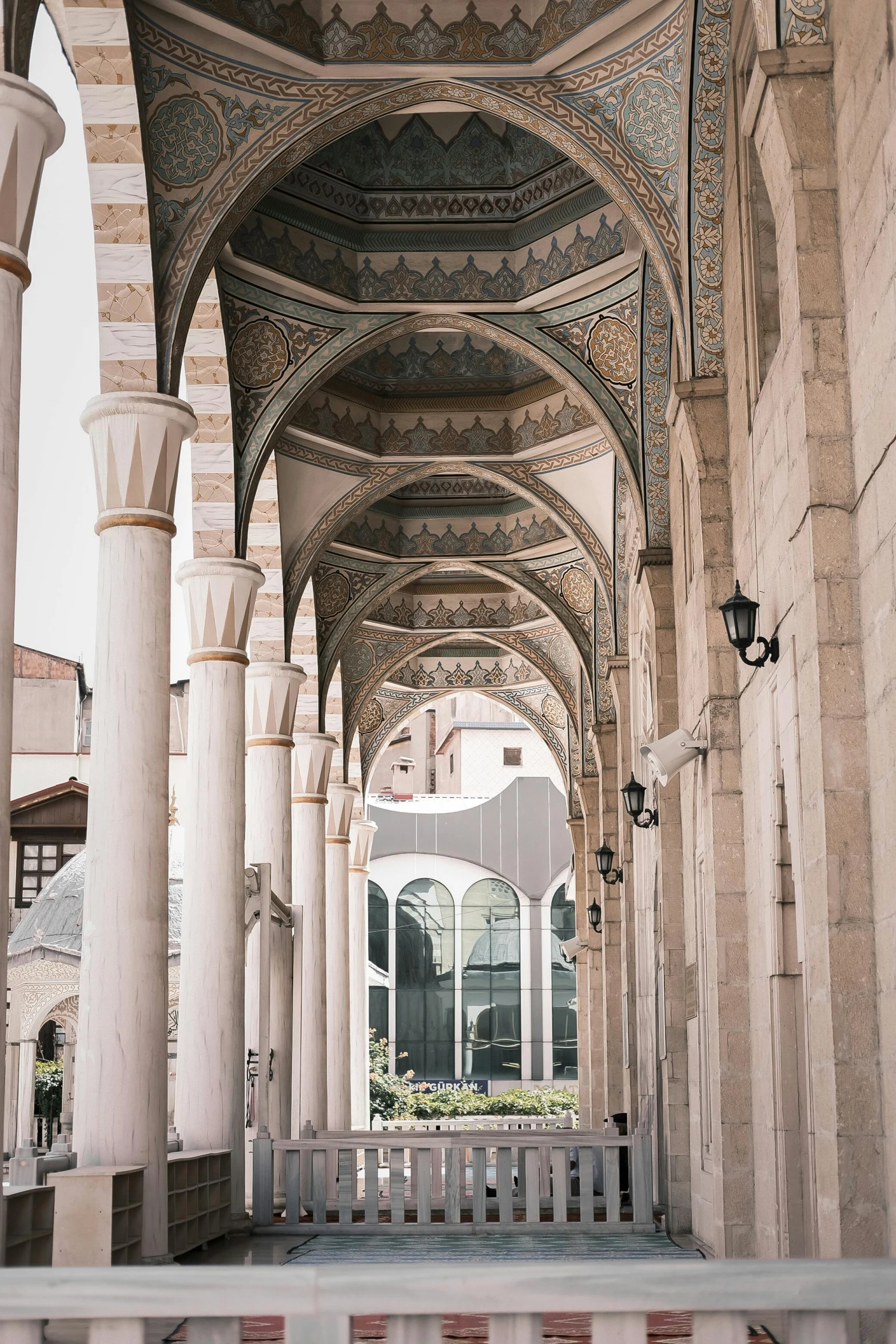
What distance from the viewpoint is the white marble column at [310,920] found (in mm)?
16078

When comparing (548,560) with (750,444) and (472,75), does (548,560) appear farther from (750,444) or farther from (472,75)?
(750,444)

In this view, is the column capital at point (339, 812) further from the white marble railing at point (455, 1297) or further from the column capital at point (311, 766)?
the white marble railing at point (455, 1297)

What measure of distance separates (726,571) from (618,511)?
24.2 ft

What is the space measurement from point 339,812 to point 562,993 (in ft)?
55.4

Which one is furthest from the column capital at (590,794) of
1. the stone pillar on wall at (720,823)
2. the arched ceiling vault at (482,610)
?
the stone pillar on wall at (720,823)

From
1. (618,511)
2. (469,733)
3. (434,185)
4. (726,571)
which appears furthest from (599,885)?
(469,733)

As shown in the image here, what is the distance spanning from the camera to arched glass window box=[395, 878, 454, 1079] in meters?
35.6

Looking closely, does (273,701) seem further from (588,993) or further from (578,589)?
(588,993)

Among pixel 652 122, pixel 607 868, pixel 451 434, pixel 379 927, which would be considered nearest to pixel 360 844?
pixel 607 868

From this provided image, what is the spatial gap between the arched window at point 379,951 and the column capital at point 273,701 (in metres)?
21.9

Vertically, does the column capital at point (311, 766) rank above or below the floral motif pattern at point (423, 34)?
below

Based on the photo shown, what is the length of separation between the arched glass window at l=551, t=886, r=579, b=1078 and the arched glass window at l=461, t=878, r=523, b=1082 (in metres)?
0.87

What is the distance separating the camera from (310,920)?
16562 millimetres

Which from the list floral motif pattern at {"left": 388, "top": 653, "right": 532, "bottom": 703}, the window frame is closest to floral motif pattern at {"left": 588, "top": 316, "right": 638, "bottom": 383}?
floral motif pattern at {"left": 388, "top": 653, "right": 532, "bottom": 703}
